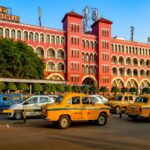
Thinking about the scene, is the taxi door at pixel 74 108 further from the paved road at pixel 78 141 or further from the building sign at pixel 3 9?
the building sign at pixel 3 9

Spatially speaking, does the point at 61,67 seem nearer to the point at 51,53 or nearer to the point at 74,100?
the point at 51,53

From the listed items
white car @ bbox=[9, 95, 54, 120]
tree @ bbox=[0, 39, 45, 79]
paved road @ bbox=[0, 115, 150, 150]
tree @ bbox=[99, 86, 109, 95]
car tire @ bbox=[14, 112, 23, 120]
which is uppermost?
tree @ bbox=[0, 39, 45, 79]

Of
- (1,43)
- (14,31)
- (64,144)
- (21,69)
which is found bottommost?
(64,144)

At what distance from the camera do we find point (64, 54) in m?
71.1

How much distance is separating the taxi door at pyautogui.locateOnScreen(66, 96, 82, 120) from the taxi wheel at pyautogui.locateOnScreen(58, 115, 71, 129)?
0.34 meters

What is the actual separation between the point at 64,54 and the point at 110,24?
15.7m

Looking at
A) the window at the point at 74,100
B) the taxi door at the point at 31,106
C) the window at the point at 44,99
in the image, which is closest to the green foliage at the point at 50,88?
the window at the point at 44,99

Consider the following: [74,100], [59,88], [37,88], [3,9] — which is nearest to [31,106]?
[74,100]

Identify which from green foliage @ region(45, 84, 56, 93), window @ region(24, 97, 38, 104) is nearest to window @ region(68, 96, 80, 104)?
window @ region(24, 97, 38, 104)

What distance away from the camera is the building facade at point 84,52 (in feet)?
219

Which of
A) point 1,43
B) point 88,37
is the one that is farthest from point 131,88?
point 1,43

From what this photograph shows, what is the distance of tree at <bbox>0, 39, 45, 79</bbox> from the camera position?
49.7 meters

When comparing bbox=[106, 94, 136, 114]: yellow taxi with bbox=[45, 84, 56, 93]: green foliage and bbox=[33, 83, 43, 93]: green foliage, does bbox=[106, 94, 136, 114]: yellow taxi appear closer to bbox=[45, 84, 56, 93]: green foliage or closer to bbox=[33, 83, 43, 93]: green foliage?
bbox=[33, 83, 43, 93]: green foliage

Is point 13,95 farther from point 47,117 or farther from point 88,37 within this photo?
point 88,37
